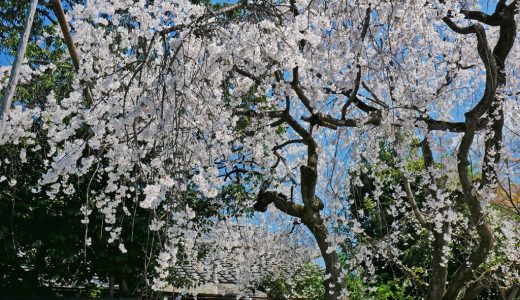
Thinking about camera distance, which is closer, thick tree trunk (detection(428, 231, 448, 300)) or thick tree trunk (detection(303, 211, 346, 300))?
thick tree trunk (detection(303, 211, 346, 300))

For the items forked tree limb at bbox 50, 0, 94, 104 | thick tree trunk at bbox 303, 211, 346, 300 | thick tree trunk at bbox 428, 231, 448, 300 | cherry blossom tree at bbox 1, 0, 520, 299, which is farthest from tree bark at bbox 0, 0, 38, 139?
thick tree trunk at bbox 428, 231, 448, 300

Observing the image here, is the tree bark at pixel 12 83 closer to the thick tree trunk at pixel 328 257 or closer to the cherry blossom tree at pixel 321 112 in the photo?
the cherry blossom tree at pixel 321 112

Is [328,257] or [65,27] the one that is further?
[328,257]

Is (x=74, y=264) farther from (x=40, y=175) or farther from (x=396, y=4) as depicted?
(x=396, y=4)

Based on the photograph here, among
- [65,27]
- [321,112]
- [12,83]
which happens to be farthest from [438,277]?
[12,83]

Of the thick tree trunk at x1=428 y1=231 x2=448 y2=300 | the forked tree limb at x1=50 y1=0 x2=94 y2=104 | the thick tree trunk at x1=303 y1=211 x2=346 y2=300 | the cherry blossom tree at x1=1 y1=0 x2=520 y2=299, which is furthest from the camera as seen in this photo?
the thick tree trunk at x1=428 y1=231 x2=448 y2=300

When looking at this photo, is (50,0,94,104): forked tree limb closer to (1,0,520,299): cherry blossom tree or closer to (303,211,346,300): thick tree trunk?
(1,0,520,299): cherry blossom tree

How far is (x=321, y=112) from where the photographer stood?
5.19m

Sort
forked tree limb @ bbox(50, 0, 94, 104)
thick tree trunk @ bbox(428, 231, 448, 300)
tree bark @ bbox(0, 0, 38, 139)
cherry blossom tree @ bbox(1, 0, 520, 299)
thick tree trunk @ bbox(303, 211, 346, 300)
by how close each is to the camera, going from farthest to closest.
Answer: thick tree trunk @ bbox(428, 231, 448, 300) → thick tree trunk @ bbox(303, 211, 346, 300) → forked tree limb @ bbox(50, 0, 94, 104) → cherry blossom tree @ bbox(1, 0, 520, 299) → tree bark @ bbox(0, 0, 38, 139)

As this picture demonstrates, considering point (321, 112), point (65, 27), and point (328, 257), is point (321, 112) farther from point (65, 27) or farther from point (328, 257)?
point (65, 27)

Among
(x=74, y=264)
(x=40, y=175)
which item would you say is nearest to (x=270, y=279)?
(x=74, y=264)

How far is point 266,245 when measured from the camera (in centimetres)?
694

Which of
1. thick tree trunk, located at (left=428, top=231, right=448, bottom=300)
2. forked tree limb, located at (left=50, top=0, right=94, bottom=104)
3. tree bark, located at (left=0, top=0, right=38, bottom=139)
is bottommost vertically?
thick tree trunk, located at (left=428, top=231, right=448, bottom=300)

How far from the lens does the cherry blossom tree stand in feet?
13.1
